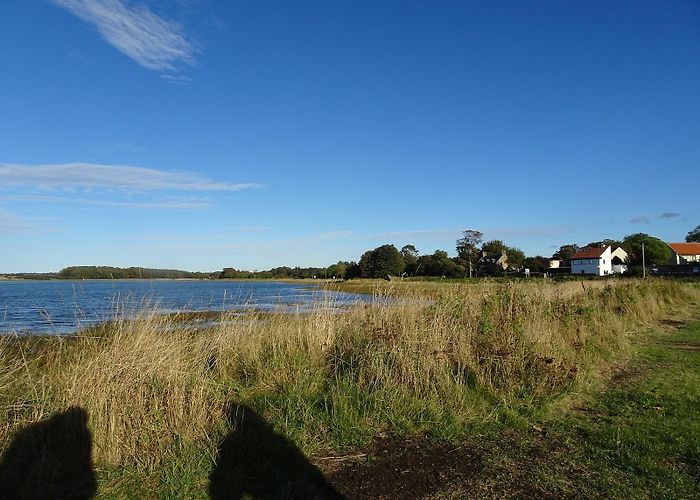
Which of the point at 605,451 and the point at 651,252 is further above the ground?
the point at 651,252

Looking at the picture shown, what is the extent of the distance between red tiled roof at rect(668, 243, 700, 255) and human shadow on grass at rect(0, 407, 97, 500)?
11529 centimetres

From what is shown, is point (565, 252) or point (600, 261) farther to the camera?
point (565, 252)

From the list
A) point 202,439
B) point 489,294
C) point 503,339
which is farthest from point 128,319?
point 489,294

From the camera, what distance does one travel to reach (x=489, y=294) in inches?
389

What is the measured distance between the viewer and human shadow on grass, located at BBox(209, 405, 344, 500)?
380 cm

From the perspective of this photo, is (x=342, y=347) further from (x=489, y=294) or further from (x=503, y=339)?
(x=489, y=294)

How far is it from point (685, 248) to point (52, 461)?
120 m

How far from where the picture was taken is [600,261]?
81.4m

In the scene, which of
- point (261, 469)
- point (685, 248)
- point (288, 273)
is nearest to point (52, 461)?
point (261, 469)

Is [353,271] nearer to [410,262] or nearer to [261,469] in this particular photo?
[410,262]

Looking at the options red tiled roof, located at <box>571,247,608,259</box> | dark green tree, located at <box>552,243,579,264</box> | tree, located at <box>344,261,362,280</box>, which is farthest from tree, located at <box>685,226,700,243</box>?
tree, located at <box>344,261,362,280</box>

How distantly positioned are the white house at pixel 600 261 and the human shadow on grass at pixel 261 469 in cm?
8463

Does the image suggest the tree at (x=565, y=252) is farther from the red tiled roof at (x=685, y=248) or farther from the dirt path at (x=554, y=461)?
the dirt path at (x=554, y=461)

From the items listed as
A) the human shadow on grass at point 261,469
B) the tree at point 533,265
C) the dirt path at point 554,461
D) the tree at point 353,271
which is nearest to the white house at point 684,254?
the tree at point 533,265
